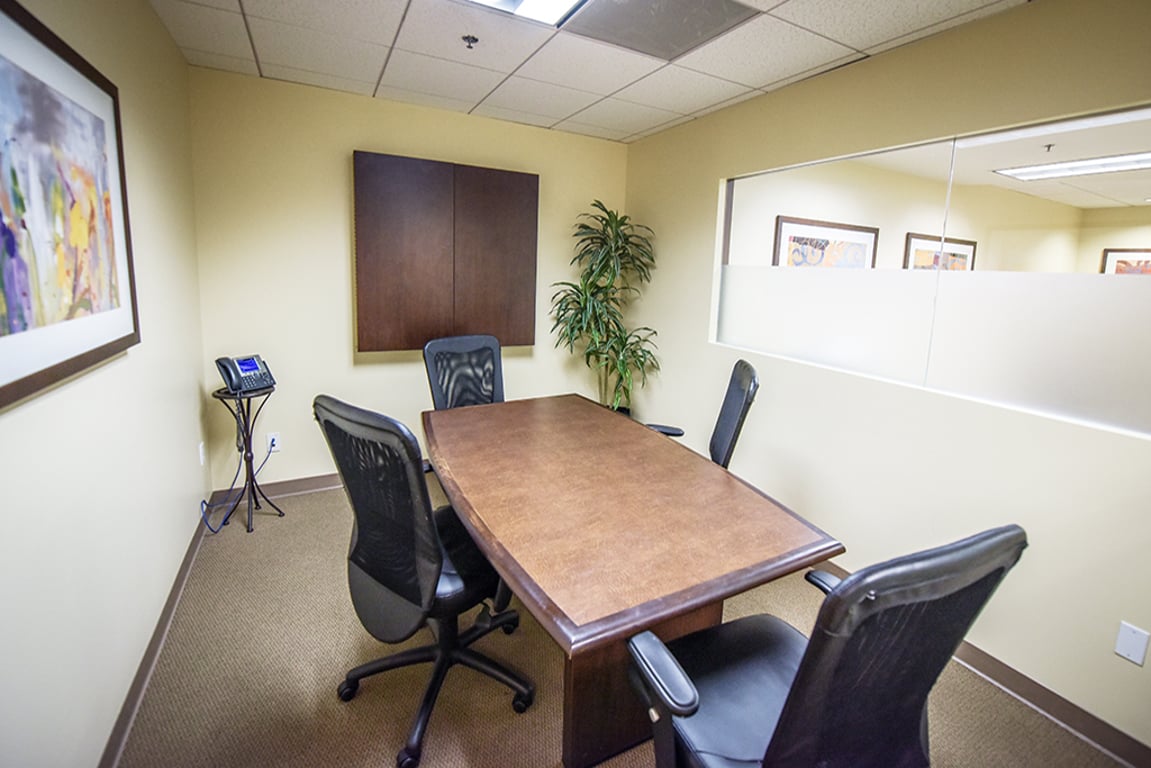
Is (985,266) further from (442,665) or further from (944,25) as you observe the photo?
(442,665)

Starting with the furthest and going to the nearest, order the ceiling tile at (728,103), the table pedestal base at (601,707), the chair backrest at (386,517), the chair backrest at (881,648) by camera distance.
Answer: the ceiling tile at (728,103) < the table pedestal base at (601,707) < the chair backrest at (386,517) < the chair backrest at (881,648)

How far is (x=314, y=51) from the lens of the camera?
2.67 m

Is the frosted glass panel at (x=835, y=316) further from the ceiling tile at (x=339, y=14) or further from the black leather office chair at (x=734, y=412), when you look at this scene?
the ceiling tile at (x=339, y=14)

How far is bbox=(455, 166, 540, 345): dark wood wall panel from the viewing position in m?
3.69

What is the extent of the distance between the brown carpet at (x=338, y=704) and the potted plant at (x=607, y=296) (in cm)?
205

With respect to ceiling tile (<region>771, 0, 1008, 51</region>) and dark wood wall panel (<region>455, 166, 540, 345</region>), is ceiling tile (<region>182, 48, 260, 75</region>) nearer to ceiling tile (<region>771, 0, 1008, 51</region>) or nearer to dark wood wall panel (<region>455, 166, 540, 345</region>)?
dark wood wall panel (<region>455, 166, 540, 345</region>)

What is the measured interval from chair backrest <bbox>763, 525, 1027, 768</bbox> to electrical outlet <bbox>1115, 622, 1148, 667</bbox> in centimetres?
131

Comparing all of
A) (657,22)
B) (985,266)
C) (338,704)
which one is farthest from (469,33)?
(338,704)

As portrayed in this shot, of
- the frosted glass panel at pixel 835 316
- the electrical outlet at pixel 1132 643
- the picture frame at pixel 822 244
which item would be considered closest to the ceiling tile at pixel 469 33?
the picture frame at pixel 822 244

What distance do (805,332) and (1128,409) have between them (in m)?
1.37

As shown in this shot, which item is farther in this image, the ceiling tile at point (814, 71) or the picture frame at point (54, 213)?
the ceiling tile at point (814, 71)

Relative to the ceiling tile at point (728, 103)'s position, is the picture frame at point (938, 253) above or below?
below

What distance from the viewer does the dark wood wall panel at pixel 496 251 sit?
369 centimetres

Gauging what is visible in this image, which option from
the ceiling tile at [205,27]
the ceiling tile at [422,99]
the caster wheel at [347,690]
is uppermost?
the ceiling tile at [422,99]
